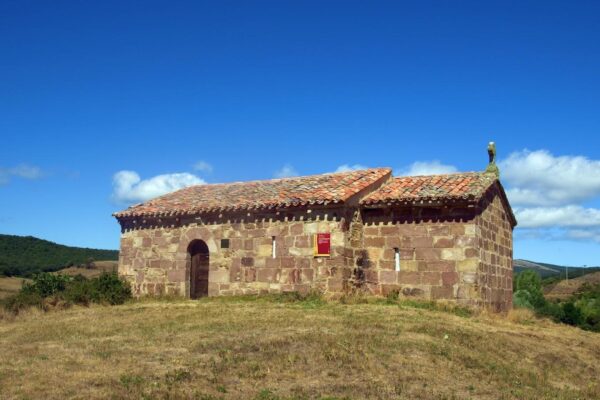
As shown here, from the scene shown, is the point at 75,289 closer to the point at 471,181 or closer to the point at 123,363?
the point at 123,363

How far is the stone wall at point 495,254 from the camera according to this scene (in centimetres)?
1767

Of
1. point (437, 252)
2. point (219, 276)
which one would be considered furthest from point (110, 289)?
point (437, 252)

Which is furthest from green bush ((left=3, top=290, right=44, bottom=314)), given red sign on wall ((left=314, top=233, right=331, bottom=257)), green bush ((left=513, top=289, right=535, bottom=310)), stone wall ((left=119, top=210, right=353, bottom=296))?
green bush ((left=513, top=289, right=535, bottom=310))

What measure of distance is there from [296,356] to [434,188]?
912 centimetres

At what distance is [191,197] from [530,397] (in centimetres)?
1566

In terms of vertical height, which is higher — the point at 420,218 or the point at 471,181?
the point at 471,181

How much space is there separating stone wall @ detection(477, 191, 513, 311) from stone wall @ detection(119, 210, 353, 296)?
4002mm

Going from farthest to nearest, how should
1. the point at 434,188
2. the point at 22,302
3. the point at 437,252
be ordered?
the point at 22,302, the point at 434,188, the point at 437,252

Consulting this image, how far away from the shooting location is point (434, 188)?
18.2 meters

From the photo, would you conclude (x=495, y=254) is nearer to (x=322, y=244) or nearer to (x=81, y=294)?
(x=322, y=244)

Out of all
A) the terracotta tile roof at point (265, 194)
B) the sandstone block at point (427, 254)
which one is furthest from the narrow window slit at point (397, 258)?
the terracotta tile roof at point (265, 194)

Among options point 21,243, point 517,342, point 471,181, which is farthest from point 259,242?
point 21,243

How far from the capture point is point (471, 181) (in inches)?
722

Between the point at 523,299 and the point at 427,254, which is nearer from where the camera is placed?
the point at 427,254
